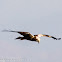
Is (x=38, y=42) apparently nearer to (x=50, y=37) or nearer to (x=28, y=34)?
(x=28, y=34)

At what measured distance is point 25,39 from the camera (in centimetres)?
3616

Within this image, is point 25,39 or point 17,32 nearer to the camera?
point 17,32

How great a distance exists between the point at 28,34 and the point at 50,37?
7774 millimetres

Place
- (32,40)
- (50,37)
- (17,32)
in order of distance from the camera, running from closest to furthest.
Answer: (17,32) < (32,40) < (50,37)

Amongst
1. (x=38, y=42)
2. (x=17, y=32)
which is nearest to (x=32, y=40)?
(x=38, y=42)

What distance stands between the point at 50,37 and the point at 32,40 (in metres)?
6.14

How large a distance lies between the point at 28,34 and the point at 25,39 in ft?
7.42

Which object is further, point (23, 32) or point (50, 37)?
point (50, 37)

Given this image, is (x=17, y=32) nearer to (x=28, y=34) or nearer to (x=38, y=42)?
(x=28, y=34)

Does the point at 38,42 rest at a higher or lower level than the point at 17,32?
lower

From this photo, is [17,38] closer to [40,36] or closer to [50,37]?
[40,36]

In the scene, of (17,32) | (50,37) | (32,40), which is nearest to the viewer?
(17,32)

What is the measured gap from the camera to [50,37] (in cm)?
4041

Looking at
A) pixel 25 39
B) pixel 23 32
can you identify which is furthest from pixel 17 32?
pixel 25 39
